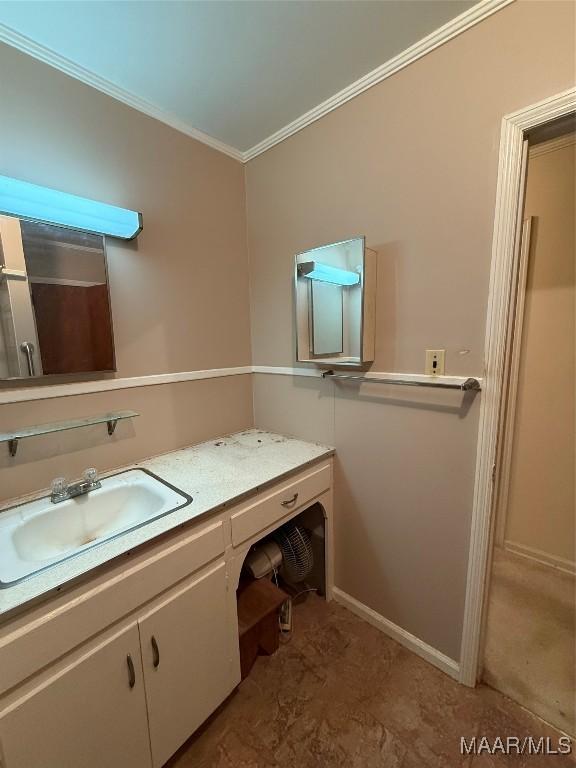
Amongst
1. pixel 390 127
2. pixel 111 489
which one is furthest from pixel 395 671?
pixel 390 127

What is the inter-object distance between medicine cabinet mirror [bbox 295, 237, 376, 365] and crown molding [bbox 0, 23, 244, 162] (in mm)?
810

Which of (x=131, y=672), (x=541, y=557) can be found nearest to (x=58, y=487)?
(x=131, y=672)

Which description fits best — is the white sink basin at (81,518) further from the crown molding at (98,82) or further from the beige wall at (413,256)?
the crown molding at (98,82)

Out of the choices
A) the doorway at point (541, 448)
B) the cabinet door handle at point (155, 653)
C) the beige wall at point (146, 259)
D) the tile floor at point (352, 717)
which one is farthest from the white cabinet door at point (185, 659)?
the doorway at point (541, 448)

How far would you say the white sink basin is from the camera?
38.8 inches

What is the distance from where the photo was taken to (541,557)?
199 centimetres

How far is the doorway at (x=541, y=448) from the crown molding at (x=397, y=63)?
3.01ft

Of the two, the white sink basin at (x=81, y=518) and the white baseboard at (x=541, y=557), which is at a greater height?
the white sink basin at (x=81, y=518)

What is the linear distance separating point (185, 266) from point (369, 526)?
1600mm

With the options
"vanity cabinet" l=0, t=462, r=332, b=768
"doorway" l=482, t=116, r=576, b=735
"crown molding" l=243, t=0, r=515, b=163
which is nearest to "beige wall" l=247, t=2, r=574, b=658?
"crown molding" l=243, t=0, r=515, b=163

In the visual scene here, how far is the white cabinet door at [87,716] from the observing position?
75 centimetres

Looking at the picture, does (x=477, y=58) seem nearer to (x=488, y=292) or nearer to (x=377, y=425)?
(x=488, y=292)

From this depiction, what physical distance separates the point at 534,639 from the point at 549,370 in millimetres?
1383

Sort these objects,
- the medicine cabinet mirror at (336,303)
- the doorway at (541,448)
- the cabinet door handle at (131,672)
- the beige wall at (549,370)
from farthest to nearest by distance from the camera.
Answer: the beige wall at (549,370)
the doorway at (541,448)
the medicine cabinet mirror at (336,303)
the cabinet door handle at (131,672)
